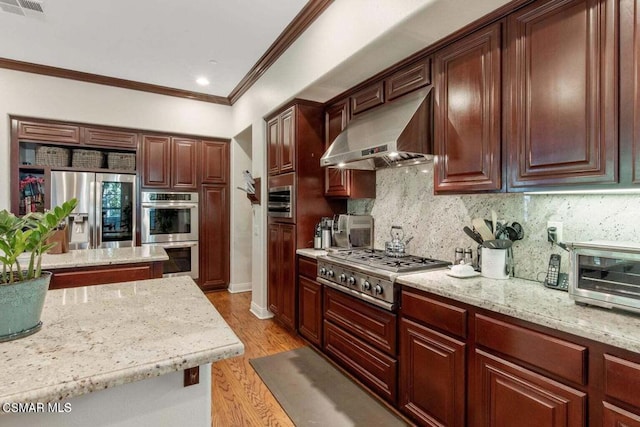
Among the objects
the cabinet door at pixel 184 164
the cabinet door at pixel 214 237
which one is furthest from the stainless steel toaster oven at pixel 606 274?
the cabinet door at pixel 184 164

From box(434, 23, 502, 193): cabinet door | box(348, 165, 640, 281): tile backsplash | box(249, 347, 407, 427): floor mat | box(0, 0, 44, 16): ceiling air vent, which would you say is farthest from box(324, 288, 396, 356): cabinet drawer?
box(0, 0, 44, 16): ceiling air vent

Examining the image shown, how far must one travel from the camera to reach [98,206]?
423 cm

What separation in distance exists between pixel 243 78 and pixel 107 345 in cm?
399

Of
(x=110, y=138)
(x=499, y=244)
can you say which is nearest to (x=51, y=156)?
(x=110, y=138)

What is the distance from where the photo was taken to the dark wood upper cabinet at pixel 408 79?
7.22 ft

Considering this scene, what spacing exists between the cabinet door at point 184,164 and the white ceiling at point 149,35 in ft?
3.20

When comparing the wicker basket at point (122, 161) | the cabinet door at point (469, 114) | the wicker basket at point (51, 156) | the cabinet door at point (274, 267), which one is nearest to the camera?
the cabinet door at point (469, 114)

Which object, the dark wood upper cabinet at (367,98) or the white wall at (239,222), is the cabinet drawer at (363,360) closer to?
the dark wood upper cabinet at (367,98)

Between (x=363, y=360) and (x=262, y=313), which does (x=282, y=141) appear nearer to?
(x=262, y=313)

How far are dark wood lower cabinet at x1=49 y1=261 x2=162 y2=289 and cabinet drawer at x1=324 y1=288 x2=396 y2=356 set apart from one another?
149cm

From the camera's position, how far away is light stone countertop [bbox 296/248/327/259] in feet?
9.61

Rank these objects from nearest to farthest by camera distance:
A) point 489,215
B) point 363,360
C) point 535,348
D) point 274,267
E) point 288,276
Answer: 1. point 535,348
2. point 489,215
3. point 363,360
4. point 288,276
5. point 274,267

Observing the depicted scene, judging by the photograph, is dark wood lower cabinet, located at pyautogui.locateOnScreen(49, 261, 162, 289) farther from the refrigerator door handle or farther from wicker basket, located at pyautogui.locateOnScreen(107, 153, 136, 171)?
wicker basket, located at pyautogui.locateOnScreen(107, 153, 136, 171)

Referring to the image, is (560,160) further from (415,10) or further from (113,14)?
(113,14)
